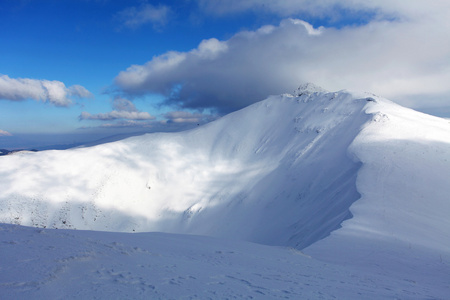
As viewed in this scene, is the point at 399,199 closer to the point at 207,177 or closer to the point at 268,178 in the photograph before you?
the point at 268,178

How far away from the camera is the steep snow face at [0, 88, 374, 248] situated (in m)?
34.4

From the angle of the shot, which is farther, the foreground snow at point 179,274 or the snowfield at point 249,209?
the snowfield at point 249,209

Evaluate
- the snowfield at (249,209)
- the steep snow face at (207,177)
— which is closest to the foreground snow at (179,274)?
the snowfield at (249,209)

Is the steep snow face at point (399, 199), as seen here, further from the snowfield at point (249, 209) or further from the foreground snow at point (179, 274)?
the foreground snow at point (179, 274)

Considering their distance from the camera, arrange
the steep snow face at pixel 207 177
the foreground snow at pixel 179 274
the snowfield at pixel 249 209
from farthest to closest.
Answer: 1. the steep snow face at pixel 207 177
2. the snowfield at pixel 249 209
3. the foreground snow at pixel 179 274

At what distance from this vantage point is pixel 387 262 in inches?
359

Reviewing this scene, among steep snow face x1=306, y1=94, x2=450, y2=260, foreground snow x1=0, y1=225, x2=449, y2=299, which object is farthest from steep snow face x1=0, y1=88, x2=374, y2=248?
foreground snow x1=0, y1=225, x2=449, y2=299

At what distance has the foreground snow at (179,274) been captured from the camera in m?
4.83

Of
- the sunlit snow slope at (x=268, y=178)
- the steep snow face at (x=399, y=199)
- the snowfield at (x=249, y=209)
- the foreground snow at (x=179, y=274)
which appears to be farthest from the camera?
the sunlit snow slope at (x=268, y=178)

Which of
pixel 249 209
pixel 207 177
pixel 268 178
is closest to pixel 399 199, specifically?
pixel 249 209

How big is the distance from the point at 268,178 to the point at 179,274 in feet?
126

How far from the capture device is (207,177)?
51.0 m

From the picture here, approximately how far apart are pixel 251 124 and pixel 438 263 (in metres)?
54.2

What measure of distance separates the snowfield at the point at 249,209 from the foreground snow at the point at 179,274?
0.13 ft
